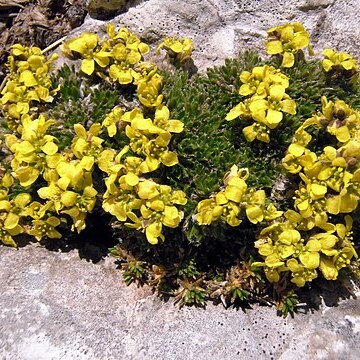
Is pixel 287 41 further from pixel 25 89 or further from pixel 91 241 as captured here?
pixel 91 241

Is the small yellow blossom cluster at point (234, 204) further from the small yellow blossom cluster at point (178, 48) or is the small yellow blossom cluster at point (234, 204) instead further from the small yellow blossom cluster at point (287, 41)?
the small yellow blossom cluster at point (178, 48)

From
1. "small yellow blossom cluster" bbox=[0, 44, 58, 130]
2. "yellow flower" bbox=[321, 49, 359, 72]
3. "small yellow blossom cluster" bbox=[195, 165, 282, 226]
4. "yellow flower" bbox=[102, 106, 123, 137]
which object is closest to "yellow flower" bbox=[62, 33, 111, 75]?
"small yellow blossom cluster" bbox=[0, 44, 58, 130]

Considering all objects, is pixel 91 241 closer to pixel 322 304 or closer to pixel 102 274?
pixel 102 274

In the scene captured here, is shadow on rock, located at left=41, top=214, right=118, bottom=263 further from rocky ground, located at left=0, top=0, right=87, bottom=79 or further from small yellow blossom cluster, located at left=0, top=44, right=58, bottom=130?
rocky ground, located at left=0, top=0, right=87, bottom=79

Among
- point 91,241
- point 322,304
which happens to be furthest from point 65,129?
point 322,304

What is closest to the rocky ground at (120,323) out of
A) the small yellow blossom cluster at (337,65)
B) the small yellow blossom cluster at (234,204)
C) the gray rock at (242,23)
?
the small yellow blossom cluster at (234,204)

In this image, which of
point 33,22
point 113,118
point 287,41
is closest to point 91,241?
point 113,118
